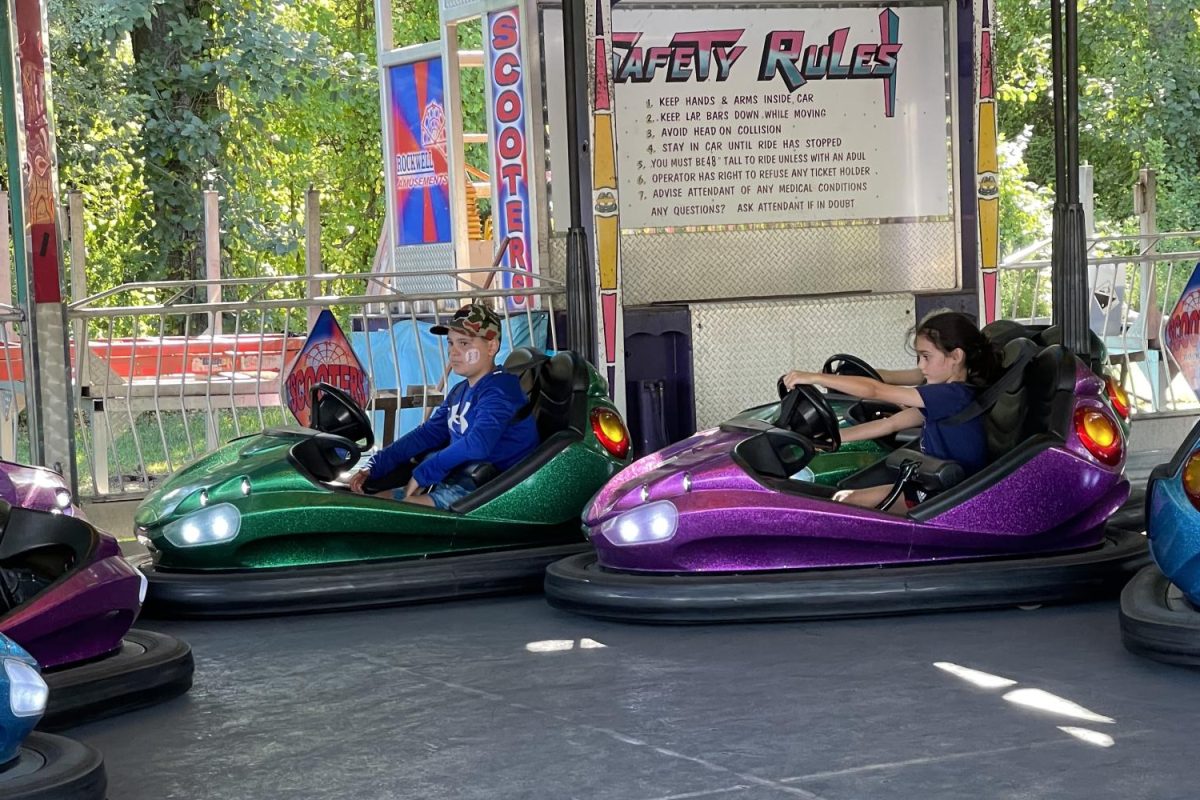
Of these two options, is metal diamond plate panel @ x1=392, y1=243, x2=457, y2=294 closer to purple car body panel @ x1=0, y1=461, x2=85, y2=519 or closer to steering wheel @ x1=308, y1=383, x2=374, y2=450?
steering wheel @ x1=308, y1=383, x2=374, y2=450

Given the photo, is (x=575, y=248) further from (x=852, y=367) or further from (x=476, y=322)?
(x=852, y=367)

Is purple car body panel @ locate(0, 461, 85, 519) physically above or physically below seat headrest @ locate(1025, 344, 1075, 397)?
below

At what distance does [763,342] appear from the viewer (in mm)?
6664

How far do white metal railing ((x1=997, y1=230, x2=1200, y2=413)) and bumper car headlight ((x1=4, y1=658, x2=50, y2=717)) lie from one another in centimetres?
421

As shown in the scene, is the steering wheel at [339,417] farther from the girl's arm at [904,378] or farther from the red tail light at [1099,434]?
the red tail light at [1099,434]

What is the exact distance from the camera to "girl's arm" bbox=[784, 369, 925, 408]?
4062mm

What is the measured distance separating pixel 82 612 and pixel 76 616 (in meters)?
0.01

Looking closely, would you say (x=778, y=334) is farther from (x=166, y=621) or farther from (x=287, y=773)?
(x=287, y=773)

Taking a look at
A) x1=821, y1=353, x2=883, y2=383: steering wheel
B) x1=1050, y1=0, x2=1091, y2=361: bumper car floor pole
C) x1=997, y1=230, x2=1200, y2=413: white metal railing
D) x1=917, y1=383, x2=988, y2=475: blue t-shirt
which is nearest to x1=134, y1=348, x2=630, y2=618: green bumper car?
x1=821, y1=353, x2=883, y2=383: steering wheel

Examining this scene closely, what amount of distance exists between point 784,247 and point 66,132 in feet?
26.3

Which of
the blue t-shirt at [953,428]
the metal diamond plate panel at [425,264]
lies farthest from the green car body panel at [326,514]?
the metal diamond plate panel at [425,264]

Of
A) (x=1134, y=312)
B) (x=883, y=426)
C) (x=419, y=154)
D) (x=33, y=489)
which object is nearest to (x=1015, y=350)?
(x=883, y=426)

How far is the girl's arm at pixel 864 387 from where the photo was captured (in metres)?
4.06

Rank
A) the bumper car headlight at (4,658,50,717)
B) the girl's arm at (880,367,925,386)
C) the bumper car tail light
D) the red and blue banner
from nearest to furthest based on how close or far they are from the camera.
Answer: the bumper car headlight at (4,658,50,717) → the bumper car tail light → the girl's arm at (880,367,925,386) → the red and blue banner
